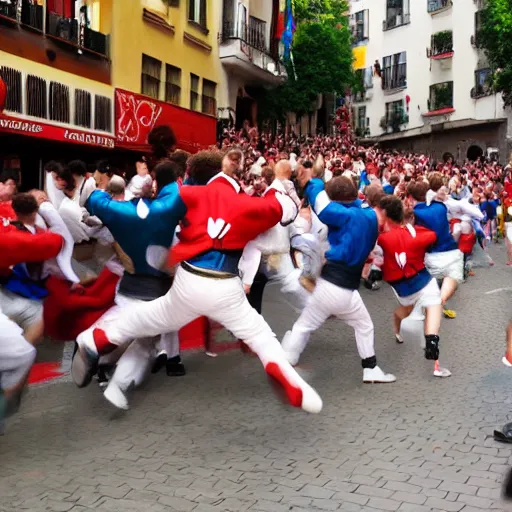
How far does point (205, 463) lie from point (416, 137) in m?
42.1

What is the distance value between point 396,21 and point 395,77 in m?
3.07

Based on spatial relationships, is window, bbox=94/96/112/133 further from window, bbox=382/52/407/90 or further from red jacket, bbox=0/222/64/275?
window, bbox=382/52/407/90

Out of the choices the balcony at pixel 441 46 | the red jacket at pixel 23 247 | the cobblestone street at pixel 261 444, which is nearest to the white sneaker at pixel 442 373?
the cobblestone street at pixel 261 444

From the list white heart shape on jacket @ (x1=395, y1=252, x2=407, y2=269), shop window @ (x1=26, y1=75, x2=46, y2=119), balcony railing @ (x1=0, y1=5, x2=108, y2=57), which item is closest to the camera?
white heart shape on jacket @ (x1=395, y1=252, x2=407, y2=269)

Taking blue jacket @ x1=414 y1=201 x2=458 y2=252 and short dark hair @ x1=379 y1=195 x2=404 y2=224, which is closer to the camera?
short dark hair @ x1=379 y1=195 x2=404 y2=224

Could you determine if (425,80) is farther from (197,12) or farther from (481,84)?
(197,12)

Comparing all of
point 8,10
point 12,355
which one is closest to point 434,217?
point 12,355

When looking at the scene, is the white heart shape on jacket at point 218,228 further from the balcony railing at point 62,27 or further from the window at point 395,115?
the window at point 395,115

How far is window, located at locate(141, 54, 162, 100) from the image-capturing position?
70.3 ft

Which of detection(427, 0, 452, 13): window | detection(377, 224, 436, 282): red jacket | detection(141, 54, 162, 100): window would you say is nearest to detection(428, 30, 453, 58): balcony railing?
detection(427, 0, 452, 13): window

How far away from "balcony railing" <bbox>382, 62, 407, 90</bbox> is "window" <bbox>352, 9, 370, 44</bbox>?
8.75 ft

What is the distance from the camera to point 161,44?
72.7ft

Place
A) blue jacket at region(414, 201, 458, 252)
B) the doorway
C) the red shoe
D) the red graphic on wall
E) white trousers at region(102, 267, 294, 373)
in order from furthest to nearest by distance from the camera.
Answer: the doorway, the red graphic on wall, blue jacket at region(414, 201, 458, 252), white trousers at region(102, 267, 294, 373), the red shoe

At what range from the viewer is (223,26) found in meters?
25.6
